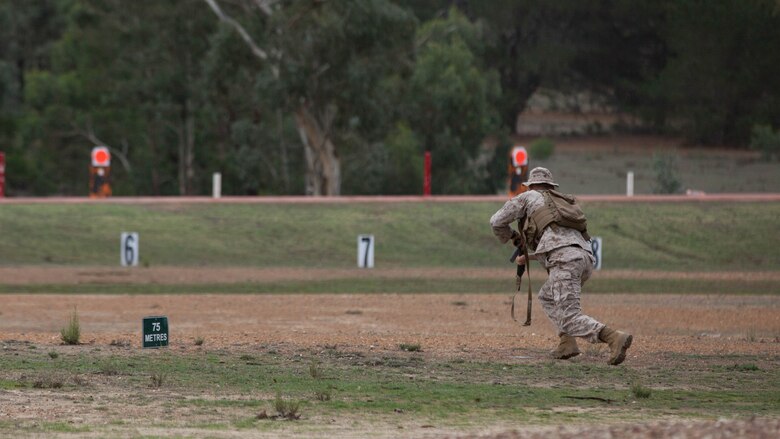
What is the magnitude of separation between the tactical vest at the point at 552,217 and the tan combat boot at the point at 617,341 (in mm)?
914

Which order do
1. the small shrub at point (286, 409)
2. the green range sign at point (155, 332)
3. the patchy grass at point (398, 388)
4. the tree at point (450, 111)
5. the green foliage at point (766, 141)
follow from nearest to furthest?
the small shrub at point (286, 409), the patchy grass at point (398, 388), the green range sign at point (155, 332), the tree at point (450, 111), the green foliage at point (766, 141)

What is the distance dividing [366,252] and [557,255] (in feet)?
61.0

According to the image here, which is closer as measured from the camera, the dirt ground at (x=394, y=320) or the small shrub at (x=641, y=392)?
the small shrub at (x=641, y=392)

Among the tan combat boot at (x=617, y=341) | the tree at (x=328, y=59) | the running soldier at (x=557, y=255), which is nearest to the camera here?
the tan combat boot at (x=617, y=341)

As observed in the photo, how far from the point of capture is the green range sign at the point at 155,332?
47.2 feet

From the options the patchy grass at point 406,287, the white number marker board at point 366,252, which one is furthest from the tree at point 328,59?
the patchy grass at point 406,287

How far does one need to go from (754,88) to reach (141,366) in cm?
5071

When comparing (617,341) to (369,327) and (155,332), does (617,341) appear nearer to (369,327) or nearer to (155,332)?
(155,332)

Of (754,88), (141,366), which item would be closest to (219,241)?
(141,366)

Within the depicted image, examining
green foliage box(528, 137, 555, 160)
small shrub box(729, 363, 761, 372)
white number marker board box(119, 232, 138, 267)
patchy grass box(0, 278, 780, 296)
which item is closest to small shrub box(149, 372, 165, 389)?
small shrub box(729, 363, 761, 372)

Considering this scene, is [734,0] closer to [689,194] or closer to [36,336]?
[689,194]

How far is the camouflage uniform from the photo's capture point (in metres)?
12.4

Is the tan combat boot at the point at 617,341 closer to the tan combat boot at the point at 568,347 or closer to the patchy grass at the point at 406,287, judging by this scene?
the tan combat boot at the point at 568,347

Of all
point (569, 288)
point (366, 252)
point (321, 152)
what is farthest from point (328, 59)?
point (569, 288)
